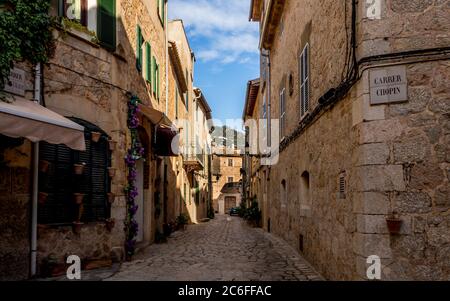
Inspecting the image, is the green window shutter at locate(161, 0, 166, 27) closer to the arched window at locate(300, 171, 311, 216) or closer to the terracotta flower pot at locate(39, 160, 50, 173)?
the arched window at locate(300, 171, 311, 216)

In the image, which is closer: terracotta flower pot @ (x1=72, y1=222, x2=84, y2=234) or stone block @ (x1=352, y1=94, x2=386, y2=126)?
stone block @ (x1=352, y1=94, x2=386, y2=126)

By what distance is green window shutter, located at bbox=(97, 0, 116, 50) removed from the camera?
8312mm

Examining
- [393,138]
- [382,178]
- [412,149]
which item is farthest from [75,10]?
[412,149]

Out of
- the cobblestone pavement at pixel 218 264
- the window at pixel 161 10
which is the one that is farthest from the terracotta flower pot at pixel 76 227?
the window at pixel 161 10

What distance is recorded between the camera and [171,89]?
17.2 meters

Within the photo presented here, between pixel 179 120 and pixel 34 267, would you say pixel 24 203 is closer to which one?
pixel 34 267

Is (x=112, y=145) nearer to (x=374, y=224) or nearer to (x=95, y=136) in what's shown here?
(x=95, y=136)

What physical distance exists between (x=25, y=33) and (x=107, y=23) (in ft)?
7.07

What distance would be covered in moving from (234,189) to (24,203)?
4717cm

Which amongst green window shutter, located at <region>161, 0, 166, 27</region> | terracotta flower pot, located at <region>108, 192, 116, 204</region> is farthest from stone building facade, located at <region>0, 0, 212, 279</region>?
green window shutter, located at <region>161, 0, 166, 27</region>

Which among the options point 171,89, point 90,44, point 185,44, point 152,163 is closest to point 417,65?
point 90,44

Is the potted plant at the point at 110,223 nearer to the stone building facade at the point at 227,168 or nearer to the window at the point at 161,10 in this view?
the window at the point at 161,10

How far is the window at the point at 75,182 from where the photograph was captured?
23.0 feet

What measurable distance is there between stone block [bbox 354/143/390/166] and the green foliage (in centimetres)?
531
